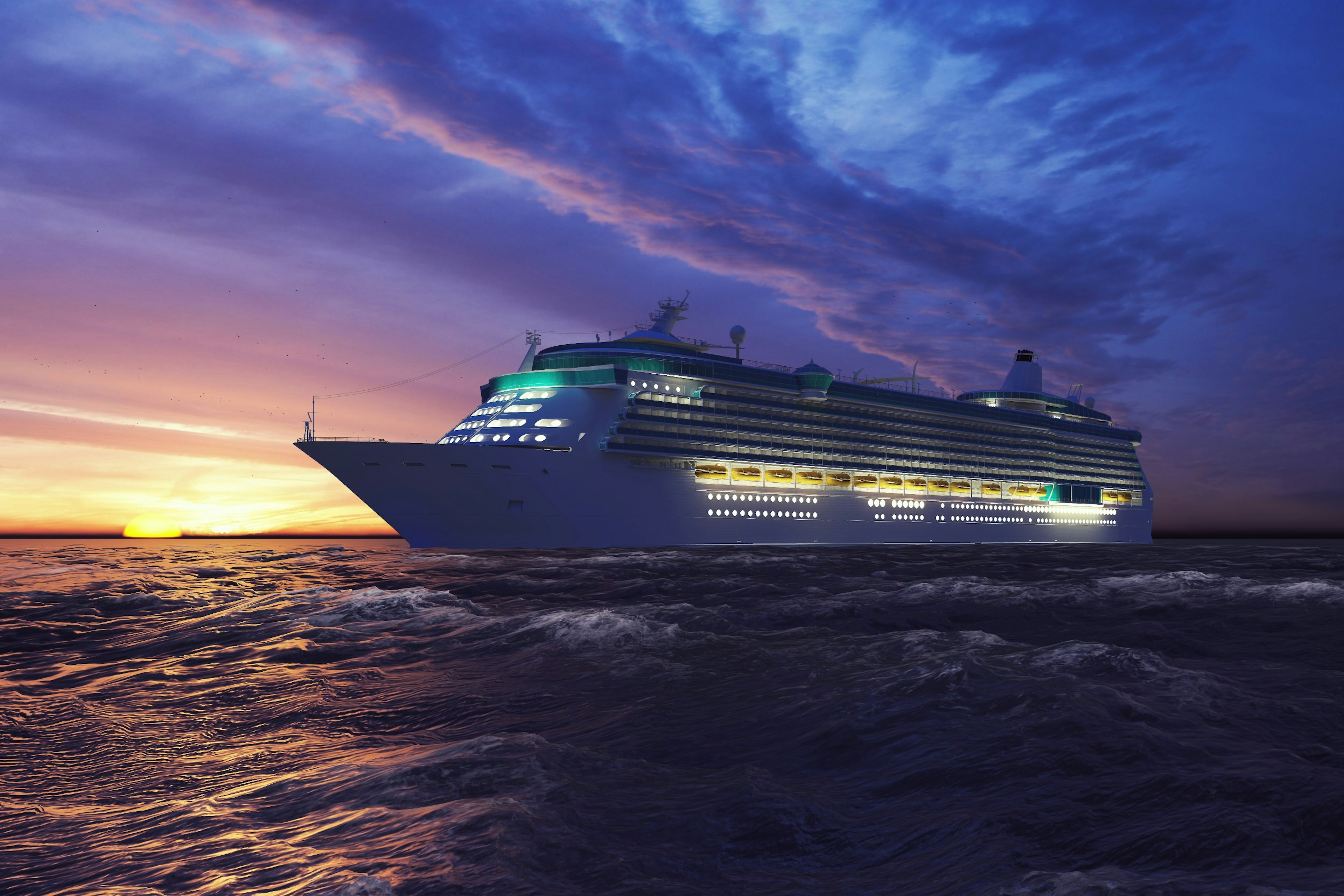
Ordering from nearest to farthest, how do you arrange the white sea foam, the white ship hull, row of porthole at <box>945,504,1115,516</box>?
the white sea foam < the white ship hull < row of porthole at <box>945,504,1115,516</box>

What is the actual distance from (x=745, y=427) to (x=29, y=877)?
77954 millimetres

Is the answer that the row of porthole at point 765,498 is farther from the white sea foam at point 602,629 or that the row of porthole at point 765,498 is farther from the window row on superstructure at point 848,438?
the white sea foam at point 602,629

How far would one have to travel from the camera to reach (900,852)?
7062 mm

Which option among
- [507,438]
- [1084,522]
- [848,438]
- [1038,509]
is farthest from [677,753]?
[1084,522]

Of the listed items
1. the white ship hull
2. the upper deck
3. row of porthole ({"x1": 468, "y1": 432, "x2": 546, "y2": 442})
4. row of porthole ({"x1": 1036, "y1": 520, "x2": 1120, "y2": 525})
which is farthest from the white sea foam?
row of porthole ({"x1": 1036, "y1": 520, "x2": 1120, "y2": 525})

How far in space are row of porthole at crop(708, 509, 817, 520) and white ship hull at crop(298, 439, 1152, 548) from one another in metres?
0.12

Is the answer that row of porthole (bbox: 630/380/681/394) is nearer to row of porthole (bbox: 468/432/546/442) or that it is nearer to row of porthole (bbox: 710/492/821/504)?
row of porthole (bbox: 710/492/821/504)

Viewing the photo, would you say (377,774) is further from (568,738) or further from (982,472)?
(982,472)

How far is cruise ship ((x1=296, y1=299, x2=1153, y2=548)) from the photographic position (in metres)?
59.8

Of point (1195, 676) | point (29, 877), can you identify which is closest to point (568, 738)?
point (29, 877)

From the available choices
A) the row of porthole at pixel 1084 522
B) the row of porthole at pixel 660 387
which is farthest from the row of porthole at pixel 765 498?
the row of porthole at pixel 1084 522

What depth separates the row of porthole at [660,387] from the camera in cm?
7500

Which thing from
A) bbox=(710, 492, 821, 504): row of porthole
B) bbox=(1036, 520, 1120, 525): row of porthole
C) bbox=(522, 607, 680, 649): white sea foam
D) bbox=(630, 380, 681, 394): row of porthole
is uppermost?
bbox=(630, 380, 681, 394): row of porthole

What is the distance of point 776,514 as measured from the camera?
266 ft
